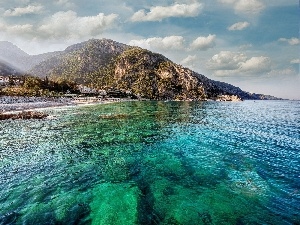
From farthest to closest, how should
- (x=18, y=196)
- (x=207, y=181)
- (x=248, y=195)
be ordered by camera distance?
(x=207, y=181) < (x=248, y=195) < (x=18, y=196)

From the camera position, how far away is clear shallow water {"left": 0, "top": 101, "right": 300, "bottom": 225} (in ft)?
61.9

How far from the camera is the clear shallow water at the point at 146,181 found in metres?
18.9

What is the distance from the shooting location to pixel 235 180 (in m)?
26.8

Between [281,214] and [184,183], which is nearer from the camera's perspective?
[281,214]

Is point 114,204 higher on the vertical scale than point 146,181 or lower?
lower

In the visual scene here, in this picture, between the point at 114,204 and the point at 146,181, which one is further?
the point at 146,181

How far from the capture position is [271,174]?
95.0ft

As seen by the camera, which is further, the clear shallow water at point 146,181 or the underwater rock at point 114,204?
the clear shallow water at point 146,181

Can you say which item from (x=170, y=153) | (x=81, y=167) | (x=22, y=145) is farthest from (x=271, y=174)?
(x=22, y=145)

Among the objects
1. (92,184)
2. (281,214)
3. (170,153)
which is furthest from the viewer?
(170,153)

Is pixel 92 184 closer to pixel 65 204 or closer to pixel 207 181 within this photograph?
pixel 65 204

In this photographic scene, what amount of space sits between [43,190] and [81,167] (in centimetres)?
719

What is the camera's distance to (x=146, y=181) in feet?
84.7

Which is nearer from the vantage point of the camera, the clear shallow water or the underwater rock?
the underwater rock
